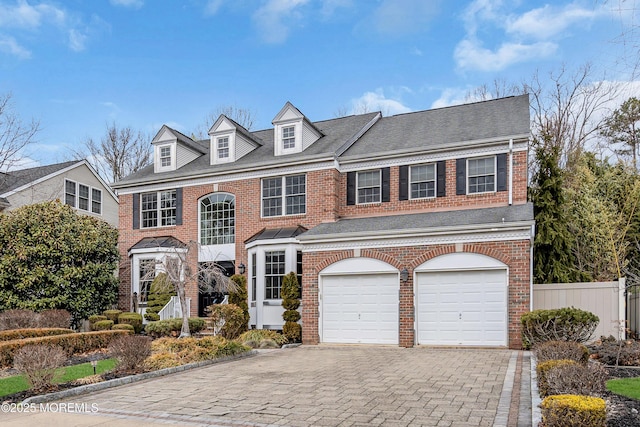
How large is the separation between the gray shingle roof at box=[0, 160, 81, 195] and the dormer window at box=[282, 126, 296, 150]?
45.8ft

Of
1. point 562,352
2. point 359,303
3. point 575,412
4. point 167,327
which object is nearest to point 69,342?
point 167,327

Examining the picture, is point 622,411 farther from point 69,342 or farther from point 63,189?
point 63,189

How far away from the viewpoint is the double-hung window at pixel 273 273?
18.3 metres

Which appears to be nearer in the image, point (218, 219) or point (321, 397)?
point (321, 397)

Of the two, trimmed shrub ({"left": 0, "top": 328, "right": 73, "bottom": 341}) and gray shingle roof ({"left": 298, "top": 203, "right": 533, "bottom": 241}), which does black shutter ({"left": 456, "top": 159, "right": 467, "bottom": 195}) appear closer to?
gray shingle roof ({"left": 298, "top": 203, "right": 533, "bottom": 241})

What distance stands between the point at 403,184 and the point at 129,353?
11.4 metres

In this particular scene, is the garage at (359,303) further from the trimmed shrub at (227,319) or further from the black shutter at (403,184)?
the black shutter at (403,184)

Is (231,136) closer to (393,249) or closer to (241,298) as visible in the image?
(241,298)

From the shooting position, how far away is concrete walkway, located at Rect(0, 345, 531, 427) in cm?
665

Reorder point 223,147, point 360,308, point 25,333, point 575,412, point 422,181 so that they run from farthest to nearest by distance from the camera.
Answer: point 223,147, point 422,181, point 360,308, point 25,333, point 575,412

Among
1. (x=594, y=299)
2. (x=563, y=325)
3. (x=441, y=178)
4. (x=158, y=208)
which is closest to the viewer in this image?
(x=563, y=325)

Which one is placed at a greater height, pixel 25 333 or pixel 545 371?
pixel 545 371

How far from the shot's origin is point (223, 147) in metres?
21.8

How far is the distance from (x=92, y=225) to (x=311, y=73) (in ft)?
36.1
